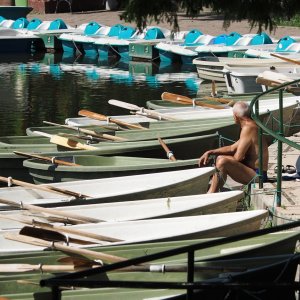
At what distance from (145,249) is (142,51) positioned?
1069 inches

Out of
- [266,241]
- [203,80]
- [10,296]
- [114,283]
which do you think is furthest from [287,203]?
[203,80]

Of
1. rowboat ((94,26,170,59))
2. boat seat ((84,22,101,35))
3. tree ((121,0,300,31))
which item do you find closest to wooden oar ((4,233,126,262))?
tree ((121,0,300,31))

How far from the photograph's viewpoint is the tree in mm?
6742

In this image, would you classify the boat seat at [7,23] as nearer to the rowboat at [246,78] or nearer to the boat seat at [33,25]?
the boat seat at [33,25]

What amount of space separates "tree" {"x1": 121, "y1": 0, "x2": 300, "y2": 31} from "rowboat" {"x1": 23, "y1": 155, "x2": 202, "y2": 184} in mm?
5668

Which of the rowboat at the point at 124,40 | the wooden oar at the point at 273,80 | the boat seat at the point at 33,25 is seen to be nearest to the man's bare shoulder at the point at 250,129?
the wooden oar at the point at 273,80

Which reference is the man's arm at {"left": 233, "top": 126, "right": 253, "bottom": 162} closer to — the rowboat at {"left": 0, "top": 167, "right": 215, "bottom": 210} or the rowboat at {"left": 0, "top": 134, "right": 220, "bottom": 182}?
the rowboat at {"left": 0, "top": 167, "right": 215, "bottom": 210}

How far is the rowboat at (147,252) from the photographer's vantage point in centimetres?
819

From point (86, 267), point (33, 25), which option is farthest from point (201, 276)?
point (33, 25)

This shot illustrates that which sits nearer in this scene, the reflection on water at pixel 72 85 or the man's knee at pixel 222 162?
the man's knee at pixel 222 162

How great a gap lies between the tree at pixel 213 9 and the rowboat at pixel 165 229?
308cm

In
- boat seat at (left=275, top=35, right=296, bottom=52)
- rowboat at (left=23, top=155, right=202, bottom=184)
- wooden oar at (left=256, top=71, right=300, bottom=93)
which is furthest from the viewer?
boat seat at (left=275, top=35, right=296, bottom=52)

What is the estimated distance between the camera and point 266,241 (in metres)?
8.70

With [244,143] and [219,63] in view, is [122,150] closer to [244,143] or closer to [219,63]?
[244,143]
